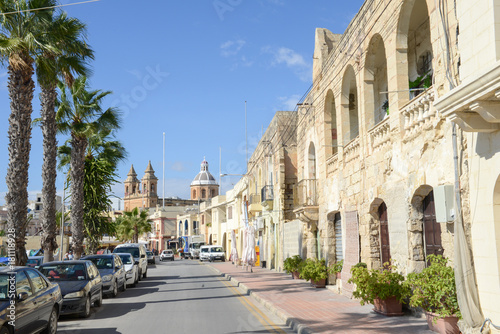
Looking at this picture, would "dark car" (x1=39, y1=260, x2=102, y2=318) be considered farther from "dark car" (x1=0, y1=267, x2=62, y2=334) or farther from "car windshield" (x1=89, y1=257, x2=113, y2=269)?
"car windshield" (x1=89, y1=257, x2=113, y2=269)

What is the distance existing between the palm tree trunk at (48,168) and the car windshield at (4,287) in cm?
1032

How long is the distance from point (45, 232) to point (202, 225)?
210 ft

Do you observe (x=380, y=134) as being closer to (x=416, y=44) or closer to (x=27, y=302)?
(x=416, y=44)

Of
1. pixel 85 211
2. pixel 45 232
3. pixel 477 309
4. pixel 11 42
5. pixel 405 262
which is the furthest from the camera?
pixel 85 211

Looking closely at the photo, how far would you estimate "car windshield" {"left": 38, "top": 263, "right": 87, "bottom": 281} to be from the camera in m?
13.5

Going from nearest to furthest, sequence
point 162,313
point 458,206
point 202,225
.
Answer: point 458,206 → point 162,313 → point 202,225

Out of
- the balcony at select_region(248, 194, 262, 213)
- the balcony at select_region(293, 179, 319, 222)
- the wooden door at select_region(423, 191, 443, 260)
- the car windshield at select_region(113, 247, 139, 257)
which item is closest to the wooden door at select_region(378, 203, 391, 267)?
the wooden door at select_region(423, 191, 443, 260)

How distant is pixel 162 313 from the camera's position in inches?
529

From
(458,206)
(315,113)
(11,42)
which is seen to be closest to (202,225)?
(315,113)

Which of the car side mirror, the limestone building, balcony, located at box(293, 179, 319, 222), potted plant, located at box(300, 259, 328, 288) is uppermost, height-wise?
the limestone building

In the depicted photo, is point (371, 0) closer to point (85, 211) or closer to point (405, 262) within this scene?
point (405, 262)

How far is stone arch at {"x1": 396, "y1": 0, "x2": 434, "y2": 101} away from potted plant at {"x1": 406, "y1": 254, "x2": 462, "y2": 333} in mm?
4507

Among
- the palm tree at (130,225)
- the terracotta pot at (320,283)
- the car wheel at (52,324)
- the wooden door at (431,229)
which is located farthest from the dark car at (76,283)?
the palm tree at (130,225)

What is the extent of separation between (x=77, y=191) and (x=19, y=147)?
9146mm
